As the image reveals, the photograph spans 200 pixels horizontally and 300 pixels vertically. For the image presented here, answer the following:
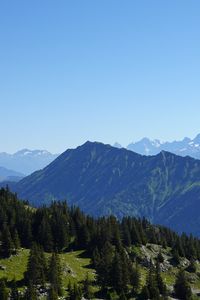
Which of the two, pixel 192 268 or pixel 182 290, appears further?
pixel 192 268

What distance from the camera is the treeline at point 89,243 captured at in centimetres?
10962

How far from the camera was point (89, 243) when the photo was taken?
491 feet

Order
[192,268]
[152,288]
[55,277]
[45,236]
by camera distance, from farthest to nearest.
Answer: [192,268], [45,236], [152,288], [55,277]

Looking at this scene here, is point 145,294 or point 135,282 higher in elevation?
point 135,282

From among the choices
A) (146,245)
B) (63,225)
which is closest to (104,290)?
(63,225)

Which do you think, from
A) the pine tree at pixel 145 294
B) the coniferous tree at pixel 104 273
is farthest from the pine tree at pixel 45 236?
the pine tree at pixel 145 294

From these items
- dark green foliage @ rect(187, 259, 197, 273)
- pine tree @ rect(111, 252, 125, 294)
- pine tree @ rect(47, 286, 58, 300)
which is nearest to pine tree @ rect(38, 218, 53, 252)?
pine tree @ rect(111, 252, 125, 294)

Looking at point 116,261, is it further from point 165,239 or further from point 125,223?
point 165,239

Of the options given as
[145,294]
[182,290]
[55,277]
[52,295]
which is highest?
[55,277]

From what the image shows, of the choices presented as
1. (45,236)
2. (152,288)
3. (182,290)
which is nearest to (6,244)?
(45,236)

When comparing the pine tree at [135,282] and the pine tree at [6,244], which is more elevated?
the pine tree at [6,244]

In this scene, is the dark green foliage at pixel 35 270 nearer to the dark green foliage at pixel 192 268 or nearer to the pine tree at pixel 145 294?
the pine tree at pixel 145 294

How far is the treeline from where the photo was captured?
109625 mm

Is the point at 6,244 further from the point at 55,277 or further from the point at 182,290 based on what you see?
the point at 182,290
